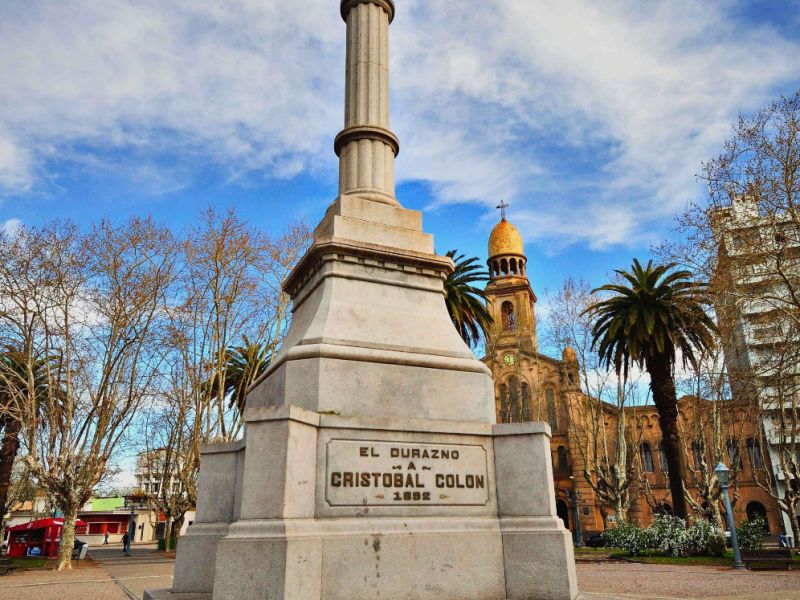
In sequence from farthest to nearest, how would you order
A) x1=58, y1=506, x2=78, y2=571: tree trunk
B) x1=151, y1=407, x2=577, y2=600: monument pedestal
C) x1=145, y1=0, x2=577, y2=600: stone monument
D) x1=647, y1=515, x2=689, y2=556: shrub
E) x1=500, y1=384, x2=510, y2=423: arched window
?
x1=500, y1=384, x2=510, y2=423: arched window, x1=58, y1=506, x2=78, y2=571: tree trunk, x1=647, y1=515, x2=689, y2=556: shrub, x1=145, y1=0, x2=577, y2=600: stone monument, x1=151, y1=407, x2=577, y2=600: monument pedestal

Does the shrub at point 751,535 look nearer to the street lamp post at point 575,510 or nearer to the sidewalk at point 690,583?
the sidewalk at point 690,583

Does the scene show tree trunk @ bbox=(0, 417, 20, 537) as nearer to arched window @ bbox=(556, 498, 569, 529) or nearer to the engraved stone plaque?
the engraved stone plaque

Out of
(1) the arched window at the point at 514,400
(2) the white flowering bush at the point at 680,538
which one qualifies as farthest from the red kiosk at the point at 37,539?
(1) the arched window at the point at 514,400

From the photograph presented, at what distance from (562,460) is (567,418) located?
176 inches

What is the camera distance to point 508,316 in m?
60.0

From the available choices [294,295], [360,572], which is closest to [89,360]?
[294,295]

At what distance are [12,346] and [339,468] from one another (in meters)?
22.7

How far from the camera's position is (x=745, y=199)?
17297 millimetres

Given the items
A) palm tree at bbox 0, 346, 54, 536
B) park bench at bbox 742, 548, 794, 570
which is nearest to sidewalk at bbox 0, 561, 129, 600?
palm tree at bbox 0, 346, 54, 536

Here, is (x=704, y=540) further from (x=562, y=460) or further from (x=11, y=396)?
(x=562, y=460)

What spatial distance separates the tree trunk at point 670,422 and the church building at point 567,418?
18532 millimetres

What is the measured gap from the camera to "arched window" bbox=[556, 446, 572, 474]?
52.8m

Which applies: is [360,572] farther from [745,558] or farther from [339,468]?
[745,558]

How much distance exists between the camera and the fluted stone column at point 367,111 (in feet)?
28.9
